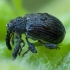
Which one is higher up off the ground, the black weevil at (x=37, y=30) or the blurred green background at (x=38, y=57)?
the black weevil at (x=37, y=30)

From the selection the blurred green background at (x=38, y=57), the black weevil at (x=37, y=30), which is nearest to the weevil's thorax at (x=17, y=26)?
the black weevil at (x=37, y=30)

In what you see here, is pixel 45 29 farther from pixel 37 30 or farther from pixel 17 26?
pixel 17 26

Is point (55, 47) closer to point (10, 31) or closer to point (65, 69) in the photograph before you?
point (65, 69)

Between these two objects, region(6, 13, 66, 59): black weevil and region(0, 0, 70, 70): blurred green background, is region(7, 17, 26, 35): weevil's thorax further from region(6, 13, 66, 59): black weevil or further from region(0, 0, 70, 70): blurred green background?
region(0, 0, 70, 70): blurred green background

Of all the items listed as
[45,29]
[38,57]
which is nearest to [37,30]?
[45,29]

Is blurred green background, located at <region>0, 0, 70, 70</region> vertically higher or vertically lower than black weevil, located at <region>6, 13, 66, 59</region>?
lower

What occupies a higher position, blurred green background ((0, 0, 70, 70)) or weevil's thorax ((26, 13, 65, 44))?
weevil's thorax ((26, 13, 65, 44))

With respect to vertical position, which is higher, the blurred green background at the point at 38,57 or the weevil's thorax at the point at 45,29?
the weevil's thorax at the point at 45,29

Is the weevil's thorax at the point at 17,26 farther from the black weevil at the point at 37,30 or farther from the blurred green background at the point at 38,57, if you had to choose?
the blurred green background at the point at 38,57

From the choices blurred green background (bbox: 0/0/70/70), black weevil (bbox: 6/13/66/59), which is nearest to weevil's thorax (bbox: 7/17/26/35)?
black weevil (bbox: 6/13/66/59)
